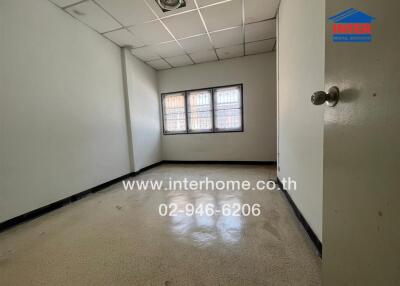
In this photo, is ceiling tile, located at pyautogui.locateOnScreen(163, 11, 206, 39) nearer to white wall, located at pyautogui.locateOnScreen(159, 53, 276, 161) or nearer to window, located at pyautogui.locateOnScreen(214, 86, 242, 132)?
white wall, located at pyautogui.locateOnScreen(159, 53, 276, 161)

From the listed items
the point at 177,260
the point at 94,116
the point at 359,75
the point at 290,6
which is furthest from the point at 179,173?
the point at 359,75

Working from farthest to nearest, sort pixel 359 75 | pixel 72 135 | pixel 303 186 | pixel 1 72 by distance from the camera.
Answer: pixel 72 135, pixel 1 72, pixel 303 186, pixel 359 75

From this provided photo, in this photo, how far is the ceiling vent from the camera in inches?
99.4

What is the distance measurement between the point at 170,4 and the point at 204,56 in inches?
78.3

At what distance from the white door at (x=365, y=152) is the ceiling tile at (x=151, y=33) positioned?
3208 millimetres

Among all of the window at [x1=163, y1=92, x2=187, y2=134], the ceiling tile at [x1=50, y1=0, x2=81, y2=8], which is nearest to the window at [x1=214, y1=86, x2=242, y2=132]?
the window at [x1=163, y1=92, x2=187, y2=134]

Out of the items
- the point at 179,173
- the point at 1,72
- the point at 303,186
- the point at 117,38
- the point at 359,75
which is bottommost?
the point at 179,173

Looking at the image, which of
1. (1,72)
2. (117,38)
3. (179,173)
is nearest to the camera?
(1,72)

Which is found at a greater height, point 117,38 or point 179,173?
point 117,38

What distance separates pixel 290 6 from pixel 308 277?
2750 mm

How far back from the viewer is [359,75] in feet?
1.65

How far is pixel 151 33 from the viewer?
10.9 feet

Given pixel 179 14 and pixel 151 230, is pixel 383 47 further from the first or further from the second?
pixel 179 14

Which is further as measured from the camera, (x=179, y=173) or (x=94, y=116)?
(x=179, y=173)
